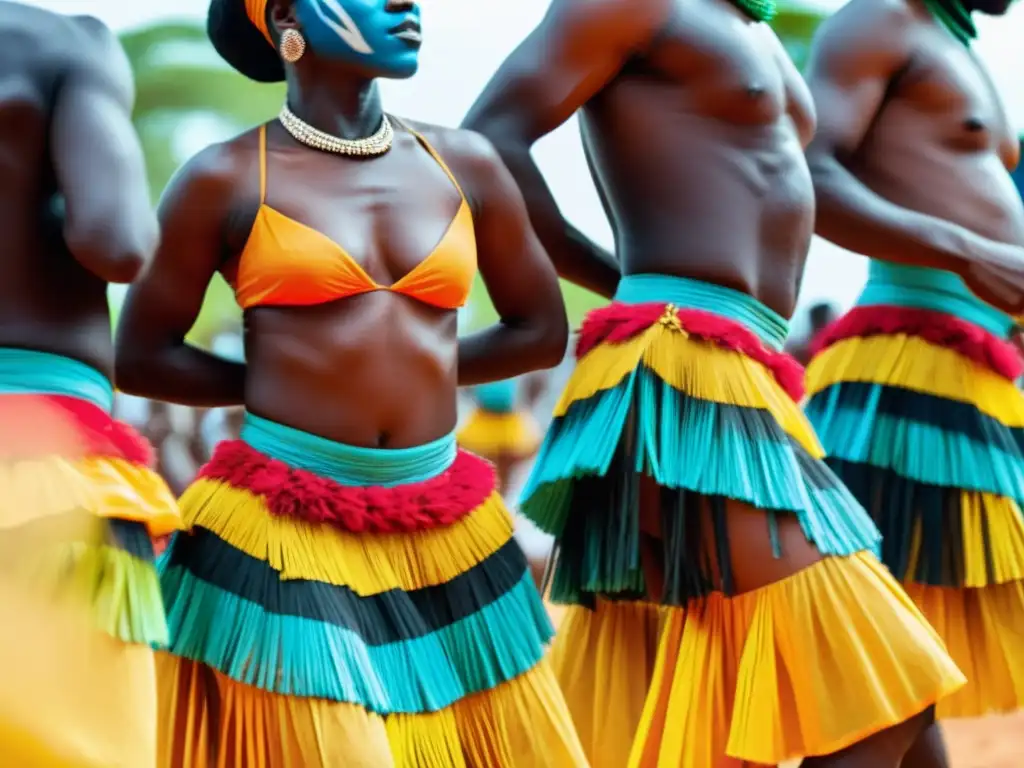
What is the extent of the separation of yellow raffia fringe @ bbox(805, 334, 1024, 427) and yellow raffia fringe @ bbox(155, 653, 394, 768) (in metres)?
1.57

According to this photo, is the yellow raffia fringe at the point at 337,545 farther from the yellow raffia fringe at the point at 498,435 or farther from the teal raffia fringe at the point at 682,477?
the yellow raffia fringe at the point at 498,435

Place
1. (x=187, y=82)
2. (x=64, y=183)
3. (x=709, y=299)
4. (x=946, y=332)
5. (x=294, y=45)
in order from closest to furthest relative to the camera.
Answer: (x=64, y=183)
(x=294, y=45)
(x=709, y=299)
(x=946, y=332)
(x=187, y=82)

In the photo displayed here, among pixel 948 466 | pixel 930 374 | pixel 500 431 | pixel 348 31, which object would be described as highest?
→ pixel 348 31

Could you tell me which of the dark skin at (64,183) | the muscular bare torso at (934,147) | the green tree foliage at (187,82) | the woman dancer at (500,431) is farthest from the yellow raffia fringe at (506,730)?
the woman dancer at (500,431)

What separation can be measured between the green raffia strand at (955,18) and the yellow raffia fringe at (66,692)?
2.35 m

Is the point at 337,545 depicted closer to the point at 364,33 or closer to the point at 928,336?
the point at 364,33

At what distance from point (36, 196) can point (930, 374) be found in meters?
1.99

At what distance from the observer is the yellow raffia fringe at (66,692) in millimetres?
1851

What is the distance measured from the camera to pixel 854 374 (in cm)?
341

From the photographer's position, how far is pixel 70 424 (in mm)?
2049

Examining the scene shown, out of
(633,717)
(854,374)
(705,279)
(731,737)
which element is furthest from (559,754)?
(854,374)

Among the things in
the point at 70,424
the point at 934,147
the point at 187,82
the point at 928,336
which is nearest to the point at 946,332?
the point at 928,336

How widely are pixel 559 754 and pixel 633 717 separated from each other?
531 millimetres

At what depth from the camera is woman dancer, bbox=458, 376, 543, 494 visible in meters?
8.00
